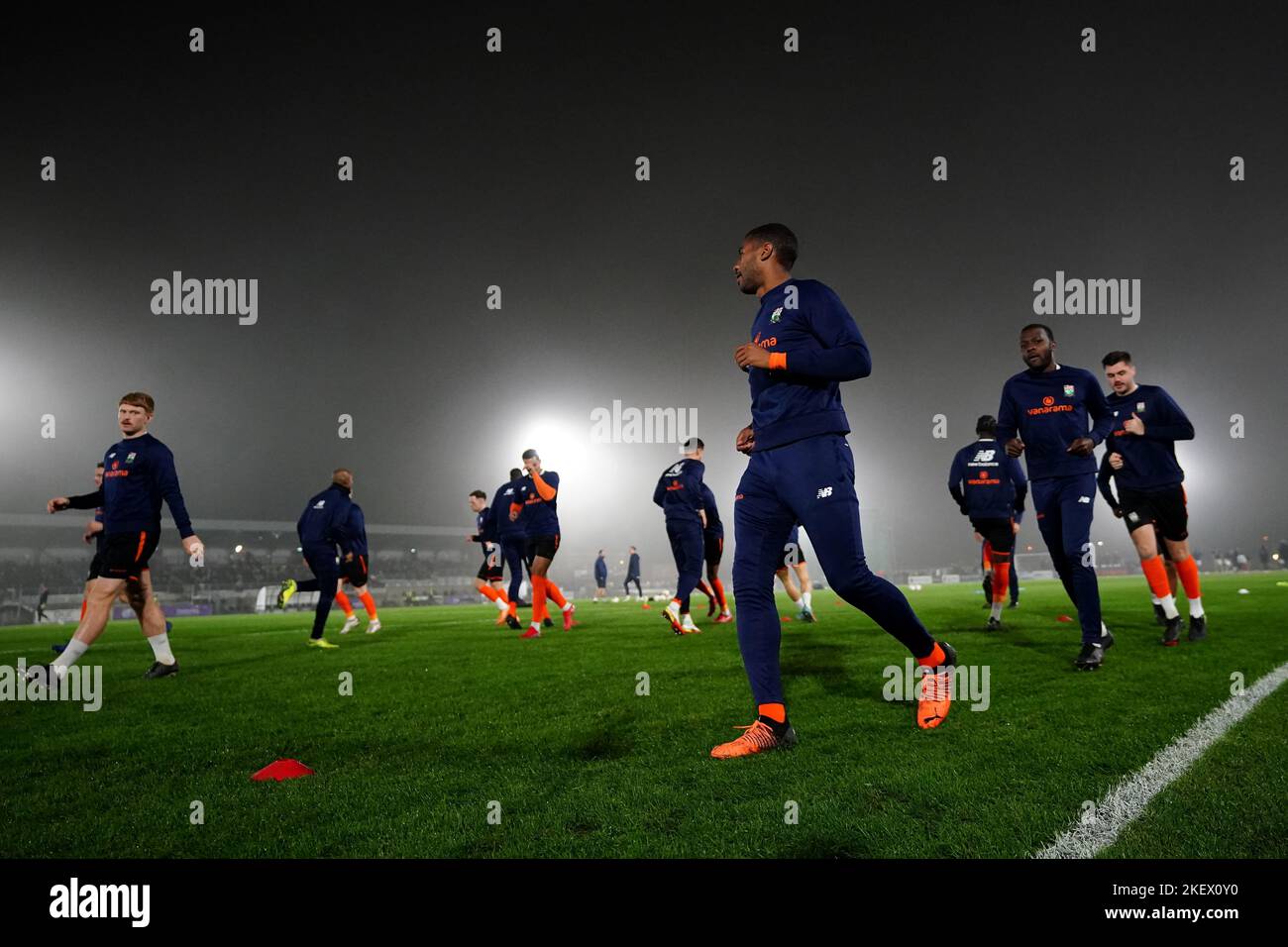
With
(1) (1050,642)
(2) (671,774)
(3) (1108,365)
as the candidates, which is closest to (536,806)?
(2) (671,774)

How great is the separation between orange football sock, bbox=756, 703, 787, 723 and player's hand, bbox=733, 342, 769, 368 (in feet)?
5.75

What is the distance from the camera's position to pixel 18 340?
3447 centimetres

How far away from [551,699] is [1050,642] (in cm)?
542

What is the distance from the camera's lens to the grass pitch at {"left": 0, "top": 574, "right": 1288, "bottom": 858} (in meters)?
2.31

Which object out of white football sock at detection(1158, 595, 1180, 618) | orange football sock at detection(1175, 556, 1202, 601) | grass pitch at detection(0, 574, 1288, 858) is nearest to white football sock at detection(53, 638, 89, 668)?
grass pitch at detection(0, 574, 1288, 858)

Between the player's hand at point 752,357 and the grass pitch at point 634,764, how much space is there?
196cm

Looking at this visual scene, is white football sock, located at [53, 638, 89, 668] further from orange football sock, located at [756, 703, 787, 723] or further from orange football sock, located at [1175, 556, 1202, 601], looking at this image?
orange football sock, located at [1175, 556, 1202, 601]

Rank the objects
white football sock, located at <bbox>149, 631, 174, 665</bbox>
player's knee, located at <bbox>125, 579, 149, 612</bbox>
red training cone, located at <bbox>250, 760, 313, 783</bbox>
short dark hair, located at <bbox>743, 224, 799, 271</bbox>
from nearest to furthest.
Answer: red training cone, located at <bbox>250, 760, 313, 783</bbox> < short dark hair, located at <bbox>743, 224, 799, 271</bbox> < player's knee, located at <bbox>125, 579, 149, 612</bbox> < white football sock, located at <bbox>149, 631, 174, 665</bbox>

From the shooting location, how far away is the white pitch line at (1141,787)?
6.98 feet

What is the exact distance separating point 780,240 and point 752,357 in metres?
0.90

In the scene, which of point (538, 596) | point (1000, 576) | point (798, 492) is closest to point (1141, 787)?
point (798, 492)

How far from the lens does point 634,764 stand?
3.22m
